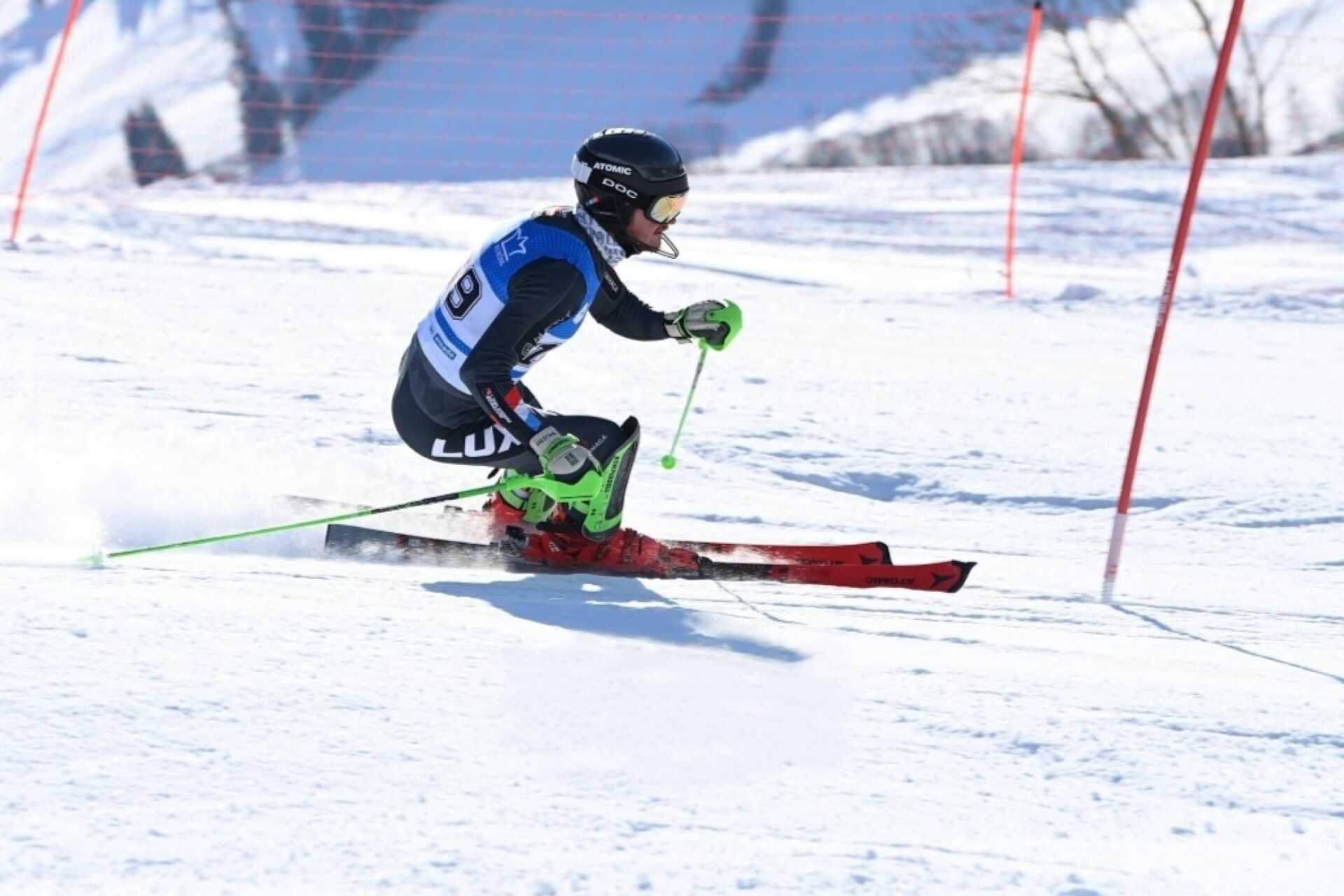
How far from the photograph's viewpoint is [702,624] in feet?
13.1

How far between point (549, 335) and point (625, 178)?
501 millimetres

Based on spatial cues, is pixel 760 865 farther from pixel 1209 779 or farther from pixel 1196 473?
pixel 1196 473

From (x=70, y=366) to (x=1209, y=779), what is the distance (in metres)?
5.73

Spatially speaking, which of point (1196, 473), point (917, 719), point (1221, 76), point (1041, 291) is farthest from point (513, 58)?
point (917, 719)

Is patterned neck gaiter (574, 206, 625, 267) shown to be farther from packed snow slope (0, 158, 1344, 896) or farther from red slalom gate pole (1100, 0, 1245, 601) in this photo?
red slalom gate pole (1100, 0, 1245, 601)

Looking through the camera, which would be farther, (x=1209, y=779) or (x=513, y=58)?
(x=513, y=58)

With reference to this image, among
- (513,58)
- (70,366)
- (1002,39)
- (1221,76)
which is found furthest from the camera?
(513,58)

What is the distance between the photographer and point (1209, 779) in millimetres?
3039

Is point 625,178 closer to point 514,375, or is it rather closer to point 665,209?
point 665,209

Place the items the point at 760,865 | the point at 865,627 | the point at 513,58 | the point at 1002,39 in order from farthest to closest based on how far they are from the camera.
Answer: the point at 513,58
the point at 1002,39
the point at 865,627
the point at 760,865

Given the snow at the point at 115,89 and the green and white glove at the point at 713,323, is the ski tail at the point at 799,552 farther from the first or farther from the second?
the snow at the point at 115,89

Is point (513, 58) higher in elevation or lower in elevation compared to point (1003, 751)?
higher

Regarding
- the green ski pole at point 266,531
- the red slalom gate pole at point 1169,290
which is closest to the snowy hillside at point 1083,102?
the red slalom gate pole at point 1169,290

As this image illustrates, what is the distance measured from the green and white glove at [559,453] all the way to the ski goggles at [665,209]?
74 cm
